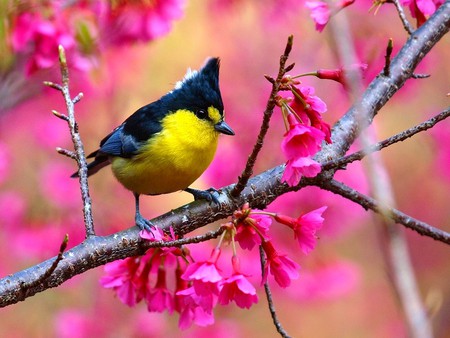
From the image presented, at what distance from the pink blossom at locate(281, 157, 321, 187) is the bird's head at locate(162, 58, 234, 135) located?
3.24 ft

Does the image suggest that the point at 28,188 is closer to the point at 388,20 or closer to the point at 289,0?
the point at 289,0

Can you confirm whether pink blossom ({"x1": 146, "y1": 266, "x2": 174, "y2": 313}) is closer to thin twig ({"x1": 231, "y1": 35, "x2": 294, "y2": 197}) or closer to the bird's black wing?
thin twig ({"x1": 231, "y1": 35, "x2": 294, "y2": 197})

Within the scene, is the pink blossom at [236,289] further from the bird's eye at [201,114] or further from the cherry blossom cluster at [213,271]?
the bird's eye at [201,114]

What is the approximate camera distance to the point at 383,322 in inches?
242

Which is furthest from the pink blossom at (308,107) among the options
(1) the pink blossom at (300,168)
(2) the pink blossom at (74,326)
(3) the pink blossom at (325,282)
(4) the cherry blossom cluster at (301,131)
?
(2) the pink blossom at (74,326)

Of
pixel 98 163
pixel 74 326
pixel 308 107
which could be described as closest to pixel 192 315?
pixel 308 107

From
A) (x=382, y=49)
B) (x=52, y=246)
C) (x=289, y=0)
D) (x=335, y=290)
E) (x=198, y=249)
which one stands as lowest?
(x=335, y=290)

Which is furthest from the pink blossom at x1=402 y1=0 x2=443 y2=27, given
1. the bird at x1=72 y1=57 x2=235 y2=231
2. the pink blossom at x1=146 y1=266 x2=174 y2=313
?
the pink blossom at x1=146 y1=266 x2=174 y2=313

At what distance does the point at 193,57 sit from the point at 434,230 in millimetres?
5038

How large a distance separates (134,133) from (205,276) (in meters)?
1.31

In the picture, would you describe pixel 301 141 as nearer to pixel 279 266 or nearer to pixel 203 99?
pixel 279 266

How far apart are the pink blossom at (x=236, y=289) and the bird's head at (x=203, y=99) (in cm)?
109

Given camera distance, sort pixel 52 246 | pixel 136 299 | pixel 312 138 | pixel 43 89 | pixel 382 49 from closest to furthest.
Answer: pixel 312 138 → pixel 136 299 → pixel 43 89 → pixel 52 246 → pixel 382 49

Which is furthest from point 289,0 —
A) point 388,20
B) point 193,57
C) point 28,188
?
point 28,188
